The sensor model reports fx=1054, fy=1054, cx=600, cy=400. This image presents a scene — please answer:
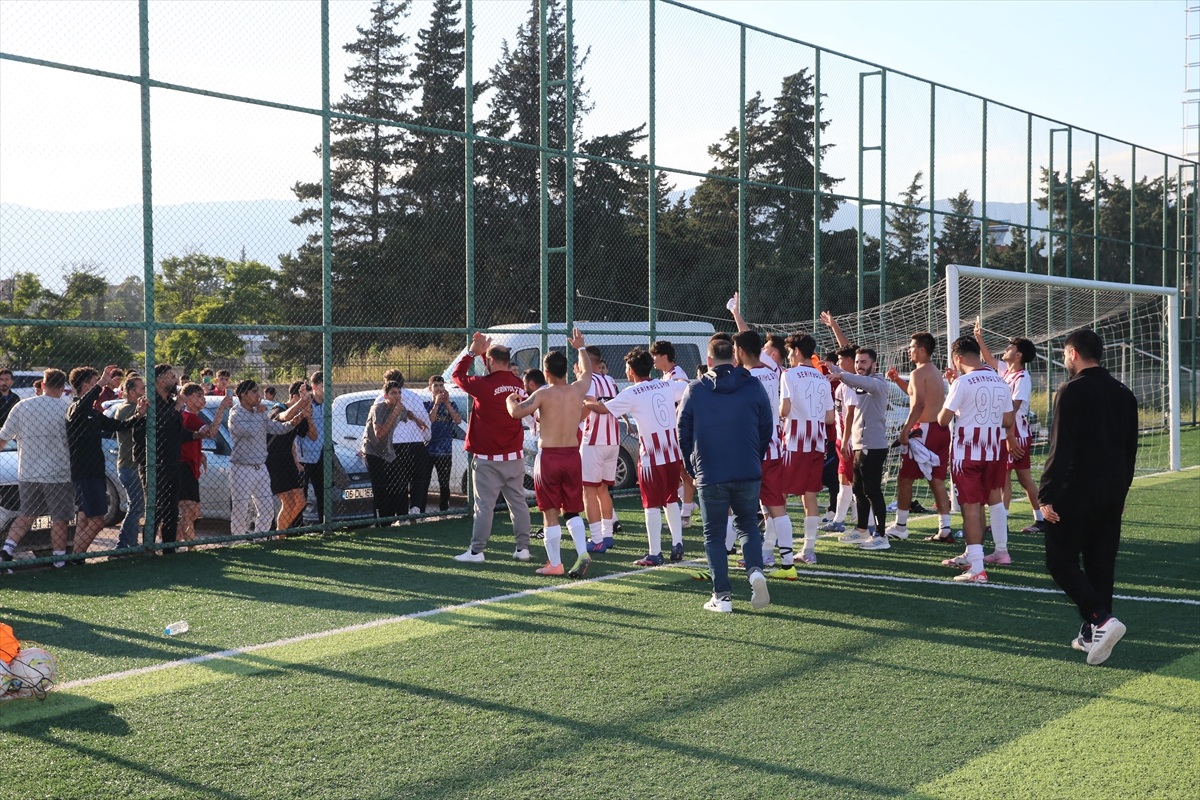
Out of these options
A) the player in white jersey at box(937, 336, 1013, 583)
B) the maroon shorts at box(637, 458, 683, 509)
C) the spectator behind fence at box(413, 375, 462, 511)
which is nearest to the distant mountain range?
the spectator behind fence at box(413, 375, 462, 511)

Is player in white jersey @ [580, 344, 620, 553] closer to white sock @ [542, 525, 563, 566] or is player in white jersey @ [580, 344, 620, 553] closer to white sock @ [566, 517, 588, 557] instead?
white sock @ [566, 517, 588, 557]

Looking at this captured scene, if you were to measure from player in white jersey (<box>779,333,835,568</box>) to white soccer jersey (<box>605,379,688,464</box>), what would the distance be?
97 cm

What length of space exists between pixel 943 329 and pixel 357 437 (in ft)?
35.9

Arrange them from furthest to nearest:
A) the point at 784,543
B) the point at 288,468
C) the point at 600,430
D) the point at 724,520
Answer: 1. the point at 288,468
2. the point at 600,430
3. the point at 784,543
4. the point at 724,520

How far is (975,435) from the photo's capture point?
8.20 metres

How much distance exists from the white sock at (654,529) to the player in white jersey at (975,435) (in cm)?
241

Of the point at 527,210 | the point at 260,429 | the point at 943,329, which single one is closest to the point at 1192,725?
the point at 260,429

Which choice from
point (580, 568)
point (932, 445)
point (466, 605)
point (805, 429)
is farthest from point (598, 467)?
point (932, 445)

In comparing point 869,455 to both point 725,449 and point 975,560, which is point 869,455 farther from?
point 725,449

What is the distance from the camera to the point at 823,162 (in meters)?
16.8

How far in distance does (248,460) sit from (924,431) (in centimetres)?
668

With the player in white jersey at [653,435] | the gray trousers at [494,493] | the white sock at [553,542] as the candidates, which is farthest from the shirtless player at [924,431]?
the gray trousers at [494,493]

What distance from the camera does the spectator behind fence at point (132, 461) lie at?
9.50 meters

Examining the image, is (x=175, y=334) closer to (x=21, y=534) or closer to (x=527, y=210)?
(x=21, y=534)
